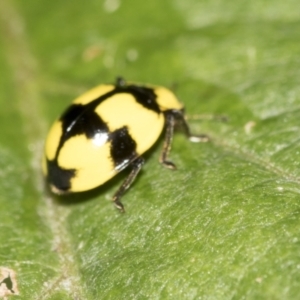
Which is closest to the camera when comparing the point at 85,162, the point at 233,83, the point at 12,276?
the point at 12,276

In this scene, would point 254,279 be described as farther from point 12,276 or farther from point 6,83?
point 6,83

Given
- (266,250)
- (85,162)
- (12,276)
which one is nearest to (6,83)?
(85,162)

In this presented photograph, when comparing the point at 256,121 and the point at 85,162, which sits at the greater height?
the point at 85,162

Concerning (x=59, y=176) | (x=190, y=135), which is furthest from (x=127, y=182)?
(x=190, y=135)

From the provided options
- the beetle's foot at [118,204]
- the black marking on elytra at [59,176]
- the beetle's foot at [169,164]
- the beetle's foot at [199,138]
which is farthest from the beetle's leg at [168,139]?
the black marking on elytra at [59,176]

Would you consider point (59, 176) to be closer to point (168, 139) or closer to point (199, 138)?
point (168, 139)

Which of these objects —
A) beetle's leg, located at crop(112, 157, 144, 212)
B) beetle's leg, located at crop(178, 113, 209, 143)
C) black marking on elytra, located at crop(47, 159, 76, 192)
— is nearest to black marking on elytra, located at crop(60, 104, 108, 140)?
black marking on elytra, located at crop(47, 159, 76, 192)

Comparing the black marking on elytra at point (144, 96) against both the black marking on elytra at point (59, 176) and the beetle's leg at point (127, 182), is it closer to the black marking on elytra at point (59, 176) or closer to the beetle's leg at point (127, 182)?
the beetle's leg at point (127, 182)
